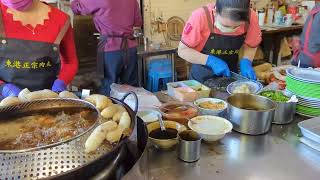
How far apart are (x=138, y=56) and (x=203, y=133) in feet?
8.33

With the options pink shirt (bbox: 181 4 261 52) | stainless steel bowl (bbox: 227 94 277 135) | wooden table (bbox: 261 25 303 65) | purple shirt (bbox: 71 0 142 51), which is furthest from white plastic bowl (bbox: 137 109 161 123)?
wooden table (bbox: 261 25 303 65)

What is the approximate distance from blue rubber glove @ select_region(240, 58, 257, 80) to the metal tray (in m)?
0.80

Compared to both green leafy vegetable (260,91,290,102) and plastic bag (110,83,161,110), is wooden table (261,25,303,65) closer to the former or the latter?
green leafy vegetable (260,91,290,102)

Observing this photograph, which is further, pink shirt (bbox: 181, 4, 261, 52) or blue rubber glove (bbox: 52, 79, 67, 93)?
pink shirt (bbox: 181, 4, 261, 52)

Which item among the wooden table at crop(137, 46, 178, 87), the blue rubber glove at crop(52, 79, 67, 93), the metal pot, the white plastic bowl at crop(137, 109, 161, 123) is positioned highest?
the metal pot

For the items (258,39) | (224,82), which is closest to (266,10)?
(258,39)

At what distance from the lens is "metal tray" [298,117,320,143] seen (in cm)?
134

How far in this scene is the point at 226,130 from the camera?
4.54 feet

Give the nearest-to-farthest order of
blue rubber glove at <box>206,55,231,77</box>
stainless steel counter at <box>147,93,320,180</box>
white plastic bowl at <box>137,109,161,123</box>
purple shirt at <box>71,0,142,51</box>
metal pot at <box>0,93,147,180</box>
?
metal pot at <box>0,93,147,180</box> < stainless steel counter at <box>147,93,320,180</box> < white plastic bowl at <box>137,109,161,123</box> < blue rubber glove at <box>206,55,231,77</box> < purple shirt at <box>71,0,142,51</box>

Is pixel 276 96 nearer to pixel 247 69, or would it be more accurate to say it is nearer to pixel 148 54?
pixel 247 69

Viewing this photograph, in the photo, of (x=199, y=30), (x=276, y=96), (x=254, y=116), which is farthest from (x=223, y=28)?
(x=254, y=116)

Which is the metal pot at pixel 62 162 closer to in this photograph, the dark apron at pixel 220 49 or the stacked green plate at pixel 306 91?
the stacked green plate at pixel 306 91

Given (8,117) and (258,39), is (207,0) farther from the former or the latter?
(8,117)

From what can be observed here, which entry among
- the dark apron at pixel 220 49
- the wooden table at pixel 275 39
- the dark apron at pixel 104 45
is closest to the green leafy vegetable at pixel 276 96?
the dark apron at pixel 220 49
